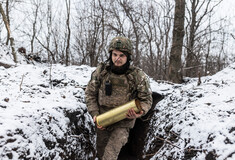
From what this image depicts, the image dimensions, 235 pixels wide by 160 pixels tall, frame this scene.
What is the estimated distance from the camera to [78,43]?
52.4 ft

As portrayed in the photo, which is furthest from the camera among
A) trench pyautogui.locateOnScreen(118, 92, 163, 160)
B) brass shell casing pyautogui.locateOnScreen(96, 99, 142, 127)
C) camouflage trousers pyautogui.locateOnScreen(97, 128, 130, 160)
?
trench pyautogui.locateOnScreen(118, 92, 163, 160)

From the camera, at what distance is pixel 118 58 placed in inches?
106

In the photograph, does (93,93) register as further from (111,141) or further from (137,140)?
(137,140)

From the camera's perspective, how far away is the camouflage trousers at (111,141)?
2.59 metres

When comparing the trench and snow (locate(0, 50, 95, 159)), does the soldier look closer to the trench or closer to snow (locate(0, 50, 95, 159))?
snow (locate(0, 50, 95, 159))

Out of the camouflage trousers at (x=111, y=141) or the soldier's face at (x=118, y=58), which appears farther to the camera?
the soldier's face at (x=118, y=58)

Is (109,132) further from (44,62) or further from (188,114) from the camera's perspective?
(44,62)

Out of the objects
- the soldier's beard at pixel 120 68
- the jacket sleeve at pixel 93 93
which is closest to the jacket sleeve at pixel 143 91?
the soldier's beard at pixel 120 68

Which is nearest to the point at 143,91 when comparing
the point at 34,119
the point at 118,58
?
the point at 118,58

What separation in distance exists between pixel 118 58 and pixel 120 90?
1.71 feet

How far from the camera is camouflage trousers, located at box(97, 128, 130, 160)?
259cm

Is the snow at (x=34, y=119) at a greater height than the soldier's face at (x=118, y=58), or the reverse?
the soldier's face at (x=118, y=58)

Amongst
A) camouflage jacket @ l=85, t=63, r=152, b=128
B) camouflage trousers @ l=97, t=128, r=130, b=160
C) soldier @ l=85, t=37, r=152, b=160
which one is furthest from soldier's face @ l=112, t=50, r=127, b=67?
camouflage trousers @ l=97, t=128, r=130, b=160

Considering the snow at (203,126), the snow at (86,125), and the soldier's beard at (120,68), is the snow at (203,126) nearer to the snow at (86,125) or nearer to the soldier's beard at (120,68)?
the snow at (86,125)
